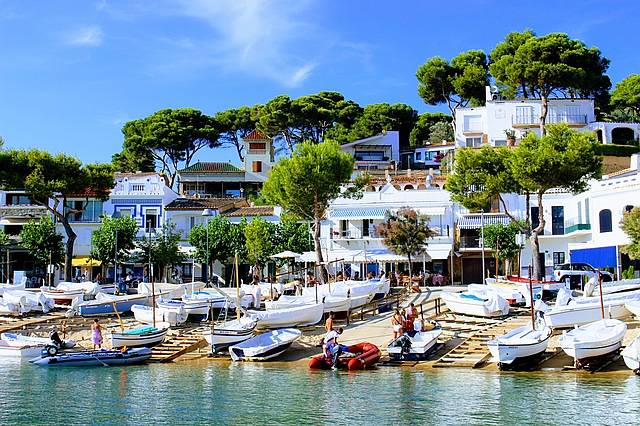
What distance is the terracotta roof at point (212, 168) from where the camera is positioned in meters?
90.3

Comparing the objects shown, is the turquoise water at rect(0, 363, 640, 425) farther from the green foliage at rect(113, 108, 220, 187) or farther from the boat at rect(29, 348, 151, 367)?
the green foliage at rect(113, 108, 220, 187)

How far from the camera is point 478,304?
37719mm

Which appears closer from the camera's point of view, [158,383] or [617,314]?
[158,383]

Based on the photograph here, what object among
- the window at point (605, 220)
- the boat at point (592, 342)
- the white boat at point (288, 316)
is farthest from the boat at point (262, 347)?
the window at point (605, 220)

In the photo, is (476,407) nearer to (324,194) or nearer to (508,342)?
(508,342)

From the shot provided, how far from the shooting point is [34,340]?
114 ft

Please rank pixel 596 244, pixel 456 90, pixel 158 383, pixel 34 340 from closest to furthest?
1. pixel 158 383
2. pixel 34 340
3. pixel 596 244
4. pixel 456 90

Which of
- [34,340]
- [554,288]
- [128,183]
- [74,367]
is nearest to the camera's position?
[74,367]

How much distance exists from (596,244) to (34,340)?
1362 inches

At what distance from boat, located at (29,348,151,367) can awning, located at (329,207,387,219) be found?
2947 cm

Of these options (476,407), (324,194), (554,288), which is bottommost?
(476,407)

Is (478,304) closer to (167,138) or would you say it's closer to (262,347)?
(262,347)

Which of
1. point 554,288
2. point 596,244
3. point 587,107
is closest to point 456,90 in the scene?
point 587,107

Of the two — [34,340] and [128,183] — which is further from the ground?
[128,183]
